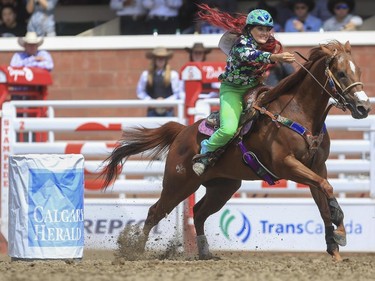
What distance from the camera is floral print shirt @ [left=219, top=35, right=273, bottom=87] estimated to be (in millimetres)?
8422

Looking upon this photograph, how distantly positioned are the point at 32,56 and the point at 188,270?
6749mm

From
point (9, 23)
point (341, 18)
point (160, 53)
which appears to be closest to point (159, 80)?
point (160, 53)

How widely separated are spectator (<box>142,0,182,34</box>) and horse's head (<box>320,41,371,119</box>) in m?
6.61

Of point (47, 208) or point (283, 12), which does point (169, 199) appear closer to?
point (47, 208)

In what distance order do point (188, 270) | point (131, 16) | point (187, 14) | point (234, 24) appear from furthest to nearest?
point (187, 14)
point (131, 16)
point (234, 24)
point (188, 270)

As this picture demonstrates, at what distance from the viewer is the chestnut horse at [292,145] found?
8.08 meters

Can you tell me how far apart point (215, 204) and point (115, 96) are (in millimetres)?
5242

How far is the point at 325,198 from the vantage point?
27.9 feet

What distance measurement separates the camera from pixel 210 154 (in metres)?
8.73

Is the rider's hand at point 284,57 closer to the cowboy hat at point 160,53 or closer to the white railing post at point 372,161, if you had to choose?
the white railing post at point 372,161

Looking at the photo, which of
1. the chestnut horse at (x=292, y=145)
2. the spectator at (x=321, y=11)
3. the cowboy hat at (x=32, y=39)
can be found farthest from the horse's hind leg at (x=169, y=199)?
the spectator at (x=321, y=11)

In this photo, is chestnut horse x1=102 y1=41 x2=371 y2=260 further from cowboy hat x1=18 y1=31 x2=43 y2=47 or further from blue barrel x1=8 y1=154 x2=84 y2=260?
cowboy hat x1=18 y1=31 x2=43 y2=47

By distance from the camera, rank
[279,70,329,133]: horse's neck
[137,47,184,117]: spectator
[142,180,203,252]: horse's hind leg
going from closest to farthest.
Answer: [279,70,329,133]: horse's neck, [142,180,203,252]: horse's hind leg, [137,47,184,117]: spectator

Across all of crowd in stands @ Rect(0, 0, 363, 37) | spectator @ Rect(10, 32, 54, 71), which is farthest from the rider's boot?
crowd in stands @ Rect(0, 0, 363, 37)
